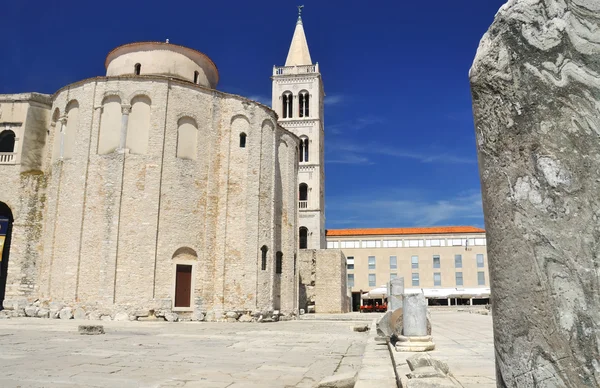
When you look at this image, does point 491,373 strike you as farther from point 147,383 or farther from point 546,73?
point 546,73

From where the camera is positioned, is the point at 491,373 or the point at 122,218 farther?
the point at 122,218

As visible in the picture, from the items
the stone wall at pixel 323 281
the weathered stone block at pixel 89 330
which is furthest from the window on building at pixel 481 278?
the weathered stone block at pixel 89 330

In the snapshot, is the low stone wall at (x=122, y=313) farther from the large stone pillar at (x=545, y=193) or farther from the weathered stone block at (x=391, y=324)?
the large stone pillar at (x=545, y=193)

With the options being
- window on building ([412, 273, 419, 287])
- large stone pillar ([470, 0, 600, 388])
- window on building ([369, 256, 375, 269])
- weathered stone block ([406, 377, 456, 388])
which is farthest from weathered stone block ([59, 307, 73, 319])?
window on building ([412, 273, 419, 287])

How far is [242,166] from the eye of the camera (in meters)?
23.8

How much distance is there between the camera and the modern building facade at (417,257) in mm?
54531

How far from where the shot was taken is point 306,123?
47.1m

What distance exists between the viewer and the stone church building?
69.5 ft

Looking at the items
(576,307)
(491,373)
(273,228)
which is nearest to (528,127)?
(576,307)

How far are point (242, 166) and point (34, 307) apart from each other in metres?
11.1

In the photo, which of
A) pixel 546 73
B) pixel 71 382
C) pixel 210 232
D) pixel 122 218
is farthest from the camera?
pixel 210 232

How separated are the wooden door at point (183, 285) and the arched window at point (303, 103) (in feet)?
93.9

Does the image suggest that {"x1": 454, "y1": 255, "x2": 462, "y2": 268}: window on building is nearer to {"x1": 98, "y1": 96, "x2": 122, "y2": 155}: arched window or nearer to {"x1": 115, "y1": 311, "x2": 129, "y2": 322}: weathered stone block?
{"x1": 115, "y1": 311, "x2": 129, "y2": 322}: weathered stone block

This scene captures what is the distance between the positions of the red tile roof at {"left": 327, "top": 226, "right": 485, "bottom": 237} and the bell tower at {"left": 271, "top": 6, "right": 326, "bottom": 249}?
12.3 m
